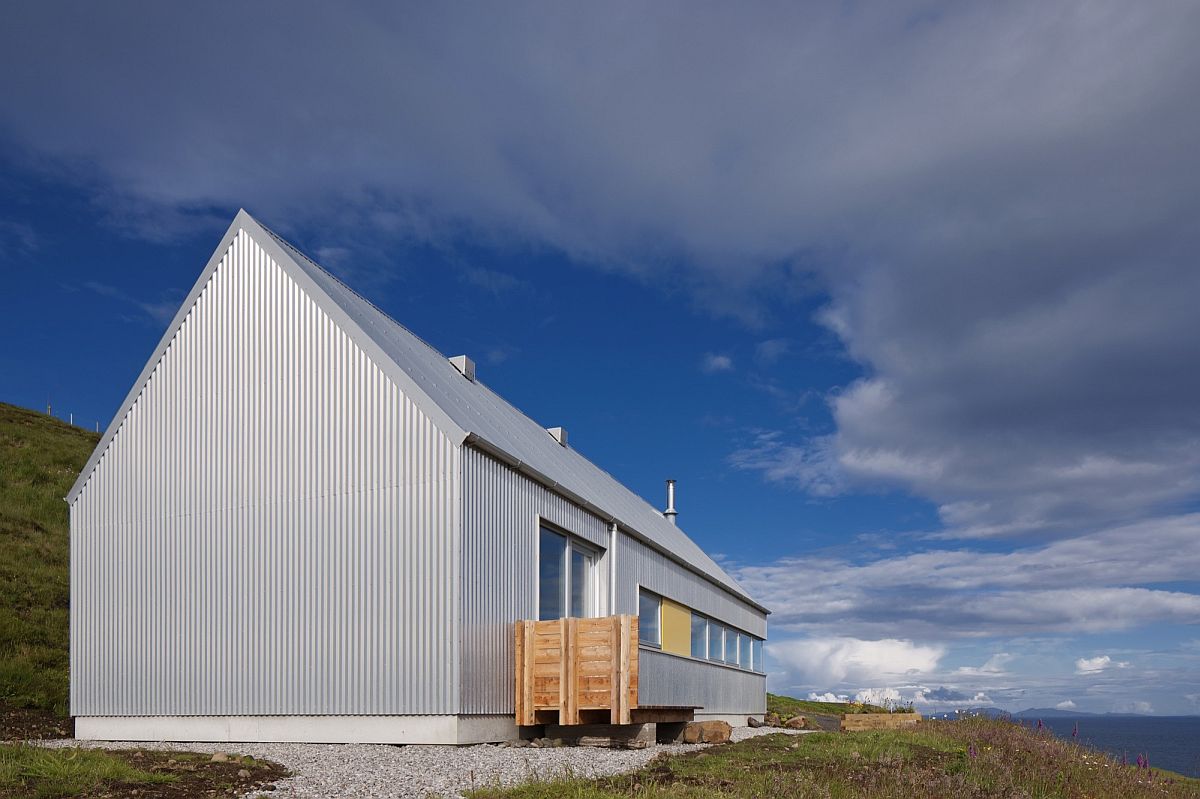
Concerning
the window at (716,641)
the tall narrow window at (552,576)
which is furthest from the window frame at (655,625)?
the window at (716,641)

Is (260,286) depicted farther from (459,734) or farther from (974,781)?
(974,781)

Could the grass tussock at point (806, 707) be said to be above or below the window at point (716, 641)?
below

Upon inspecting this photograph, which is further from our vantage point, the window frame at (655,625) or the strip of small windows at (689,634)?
the strip of small windows at (689,634)

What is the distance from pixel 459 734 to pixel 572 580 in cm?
487

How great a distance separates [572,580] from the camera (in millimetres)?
18734

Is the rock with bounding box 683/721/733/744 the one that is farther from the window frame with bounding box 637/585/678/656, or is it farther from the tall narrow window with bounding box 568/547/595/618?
the tall narrow window with bounding box 568/547/595/618

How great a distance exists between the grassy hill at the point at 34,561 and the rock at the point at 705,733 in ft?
43.1

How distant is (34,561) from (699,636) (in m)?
18.5

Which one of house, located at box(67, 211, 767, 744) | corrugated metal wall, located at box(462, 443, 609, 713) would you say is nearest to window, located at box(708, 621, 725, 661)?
house, located at box(67, 211, 767, 744)

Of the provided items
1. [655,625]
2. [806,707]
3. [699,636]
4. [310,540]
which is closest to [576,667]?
[310,540]

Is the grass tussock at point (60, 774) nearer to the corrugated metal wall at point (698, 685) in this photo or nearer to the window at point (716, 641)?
the corrugated metal wall at point (698, 685)

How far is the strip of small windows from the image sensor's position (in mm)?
22609

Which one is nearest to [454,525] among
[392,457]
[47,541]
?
[392,457]

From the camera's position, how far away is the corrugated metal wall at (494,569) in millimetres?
14891
